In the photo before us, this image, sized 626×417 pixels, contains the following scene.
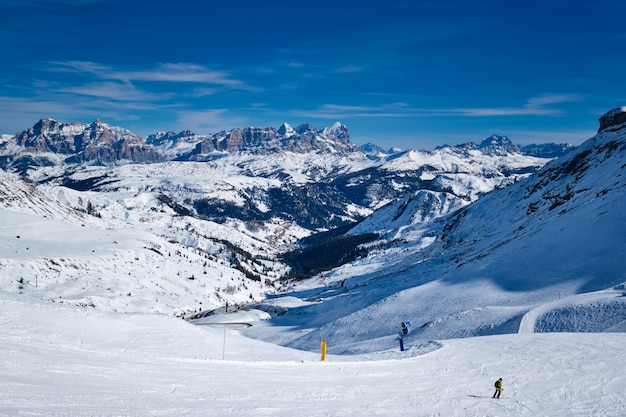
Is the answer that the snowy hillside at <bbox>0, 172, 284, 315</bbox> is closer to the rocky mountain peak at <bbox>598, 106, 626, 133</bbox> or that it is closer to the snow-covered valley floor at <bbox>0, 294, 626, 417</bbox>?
the snow-covered valley floor at <bbox>0, 294, 626, 417</bbox>

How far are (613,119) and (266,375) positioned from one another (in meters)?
198

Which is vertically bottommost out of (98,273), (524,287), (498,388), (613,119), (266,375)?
(98,273)

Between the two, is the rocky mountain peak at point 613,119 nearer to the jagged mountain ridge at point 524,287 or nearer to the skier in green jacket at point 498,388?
the jagged mountain ridge at point 524,287

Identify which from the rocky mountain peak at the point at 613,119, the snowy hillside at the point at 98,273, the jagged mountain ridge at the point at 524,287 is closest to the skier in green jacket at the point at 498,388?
the jagged mountain ridge at the point at 524,287

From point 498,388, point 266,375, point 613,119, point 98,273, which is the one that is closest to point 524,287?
point 498,388

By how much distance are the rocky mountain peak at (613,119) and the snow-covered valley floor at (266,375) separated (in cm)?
17050

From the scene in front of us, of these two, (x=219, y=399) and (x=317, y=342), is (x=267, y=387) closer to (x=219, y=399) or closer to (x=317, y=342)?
(x=219, y=399)

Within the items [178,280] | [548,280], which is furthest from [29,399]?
[178,280]

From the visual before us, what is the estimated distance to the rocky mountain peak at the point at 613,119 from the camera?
16762 cm

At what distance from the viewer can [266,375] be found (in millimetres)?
23500

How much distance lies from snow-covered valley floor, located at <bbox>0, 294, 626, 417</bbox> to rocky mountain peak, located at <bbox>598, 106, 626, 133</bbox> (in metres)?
170

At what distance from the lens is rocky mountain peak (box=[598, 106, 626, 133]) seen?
168 metres

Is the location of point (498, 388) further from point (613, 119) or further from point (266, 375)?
point (613, 119)

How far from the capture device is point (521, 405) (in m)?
19.3
